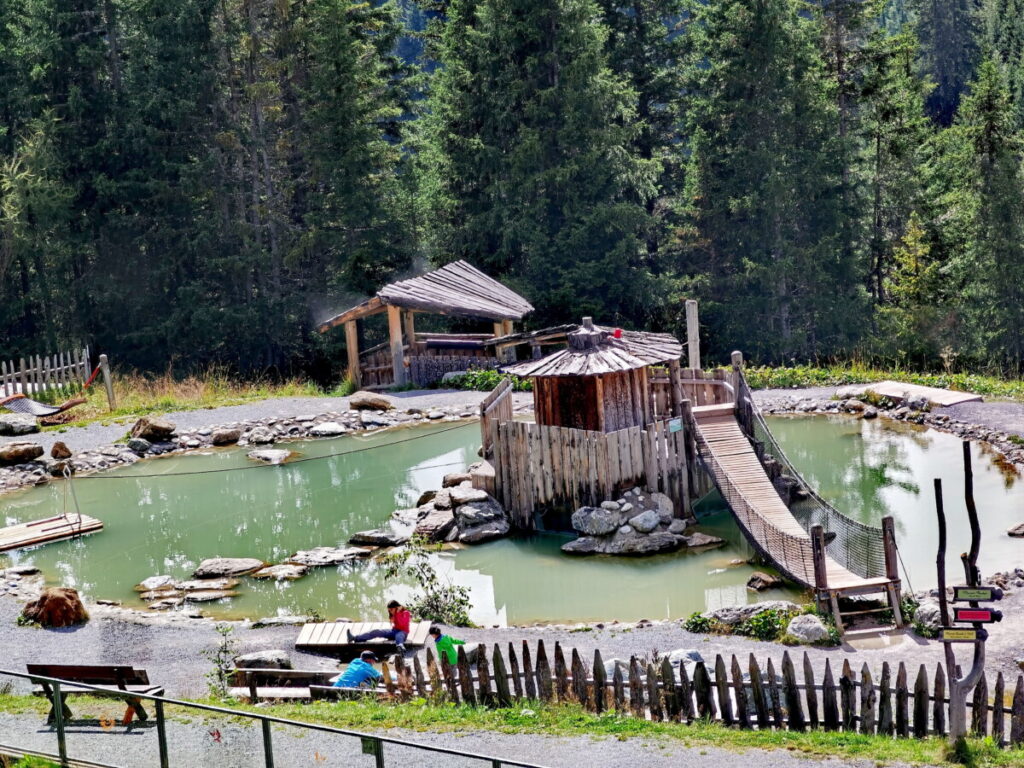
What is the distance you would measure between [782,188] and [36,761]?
1266 inches

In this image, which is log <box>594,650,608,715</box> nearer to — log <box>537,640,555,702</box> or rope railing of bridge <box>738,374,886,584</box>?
log <box>537,640,555,702</box>

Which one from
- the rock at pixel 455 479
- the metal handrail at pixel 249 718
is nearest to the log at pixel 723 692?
the metal handrail at pixel 249 718

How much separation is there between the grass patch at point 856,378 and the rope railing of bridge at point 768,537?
40.0ft

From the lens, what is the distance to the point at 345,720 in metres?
12.2

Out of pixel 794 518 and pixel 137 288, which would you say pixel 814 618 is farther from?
pixel 137 288

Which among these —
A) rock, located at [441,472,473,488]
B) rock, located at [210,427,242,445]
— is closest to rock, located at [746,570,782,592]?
rock, located at [441,472,473,488]

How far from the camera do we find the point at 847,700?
1171cm

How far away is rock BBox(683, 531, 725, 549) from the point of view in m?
20.0

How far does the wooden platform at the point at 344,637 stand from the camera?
1558cm

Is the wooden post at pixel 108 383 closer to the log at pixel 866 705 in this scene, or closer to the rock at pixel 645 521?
the rock at pixel 645 521

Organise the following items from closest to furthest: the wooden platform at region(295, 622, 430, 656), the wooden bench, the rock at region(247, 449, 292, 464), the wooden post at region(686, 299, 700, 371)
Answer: the wooden bench
the wooden platform at region(295, 622, 430, 656)
the wooden post at region(686, 299, 700, 371)
the rock at region(247, 449, 292, 464)

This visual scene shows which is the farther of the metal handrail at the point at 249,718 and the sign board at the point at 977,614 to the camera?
the sign board at the point at 977,614

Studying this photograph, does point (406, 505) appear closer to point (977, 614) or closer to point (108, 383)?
point (108, 383)

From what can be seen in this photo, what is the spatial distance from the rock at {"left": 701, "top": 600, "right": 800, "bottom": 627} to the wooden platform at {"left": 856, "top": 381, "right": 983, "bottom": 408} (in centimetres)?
1367
